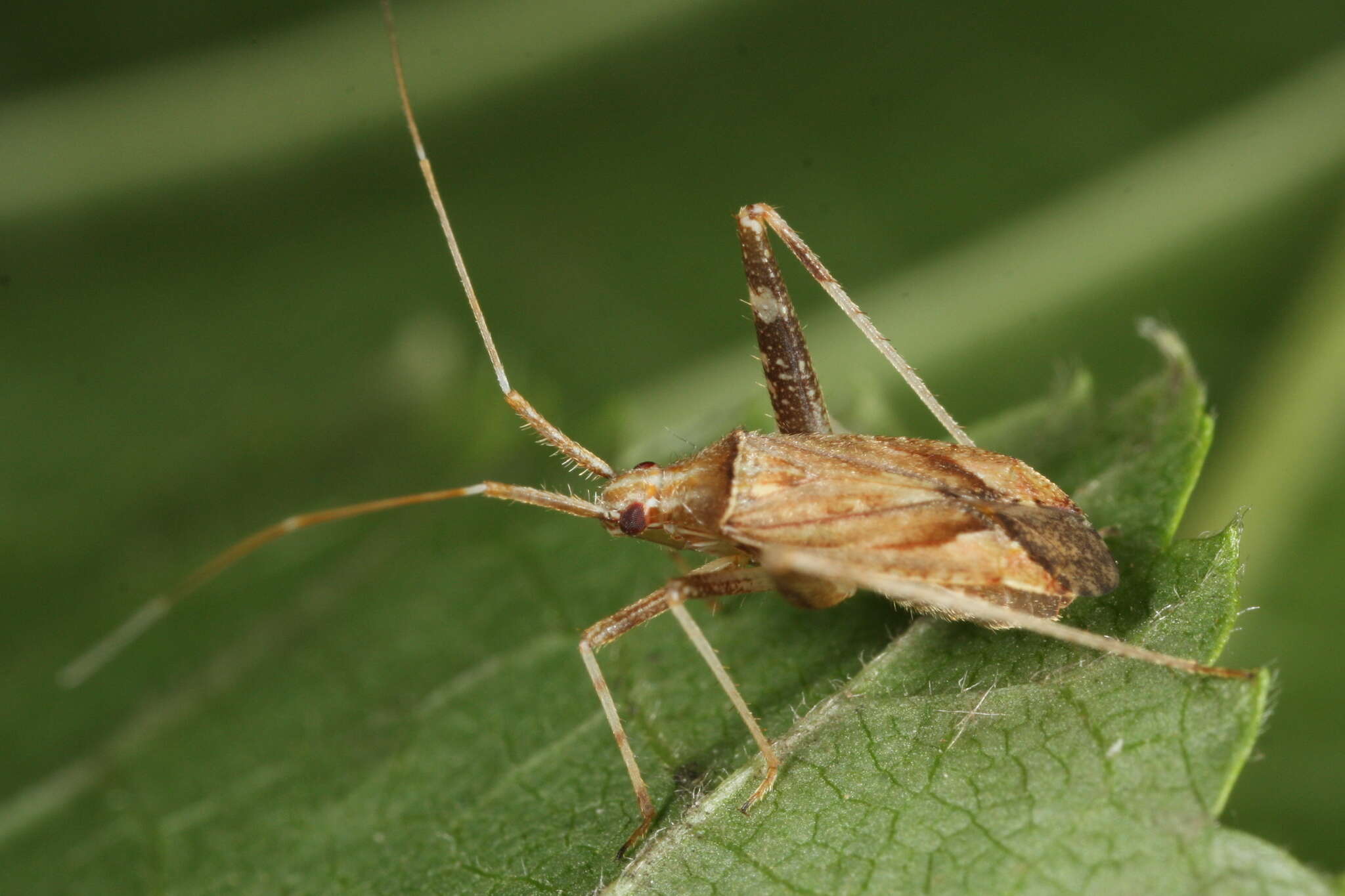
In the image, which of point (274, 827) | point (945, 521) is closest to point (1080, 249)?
point (945, 521)

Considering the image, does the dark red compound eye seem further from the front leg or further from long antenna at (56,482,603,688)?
the front leg

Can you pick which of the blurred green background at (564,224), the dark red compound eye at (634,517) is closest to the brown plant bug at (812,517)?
the dark red compound eye at (634,517)

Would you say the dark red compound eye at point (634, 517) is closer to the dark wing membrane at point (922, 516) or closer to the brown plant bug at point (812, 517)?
the brown plant bug at point (812, 517)

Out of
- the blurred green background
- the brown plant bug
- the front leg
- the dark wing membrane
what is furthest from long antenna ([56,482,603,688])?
the dark wing membrane

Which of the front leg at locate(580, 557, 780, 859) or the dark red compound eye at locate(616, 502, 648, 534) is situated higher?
the dark red compound eye at locate(616, 502, 648, 534)

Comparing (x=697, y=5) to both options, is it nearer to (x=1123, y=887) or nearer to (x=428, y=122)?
(x=428, y=122)
